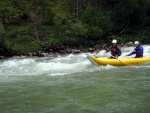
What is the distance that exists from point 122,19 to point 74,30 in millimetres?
4211

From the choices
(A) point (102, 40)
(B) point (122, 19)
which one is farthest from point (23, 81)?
(B) point (122, 19)

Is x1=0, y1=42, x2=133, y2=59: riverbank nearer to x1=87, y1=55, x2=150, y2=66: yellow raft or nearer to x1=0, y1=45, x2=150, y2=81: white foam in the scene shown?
x1=0, y1=45, x2=150, y2=81: white foam

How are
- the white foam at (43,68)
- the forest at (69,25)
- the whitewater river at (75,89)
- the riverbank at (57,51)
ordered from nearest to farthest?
1. the whitewater river at (75,89)
2. the white foam at (43,68)
3. the riverbank at (57,51)
4. the forest at (69,25)

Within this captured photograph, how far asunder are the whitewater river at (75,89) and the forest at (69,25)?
246 inches

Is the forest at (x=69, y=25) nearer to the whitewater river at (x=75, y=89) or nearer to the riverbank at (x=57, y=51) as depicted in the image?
the riverbank at (x=57, y=51)

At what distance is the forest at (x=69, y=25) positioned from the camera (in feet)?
65.4

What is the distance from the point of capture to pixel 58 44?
19.8 meters

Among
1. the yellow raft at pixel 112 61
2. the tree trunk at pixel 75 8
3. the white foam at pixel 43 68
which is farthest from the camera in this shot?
the tree trunk at pixel 75 8

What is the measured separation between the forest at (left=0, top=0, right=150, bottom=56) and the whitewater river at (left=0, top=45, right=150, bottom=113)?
624 cm

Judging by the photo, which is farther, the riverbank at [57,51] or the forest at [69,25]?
the forest at [69,25]

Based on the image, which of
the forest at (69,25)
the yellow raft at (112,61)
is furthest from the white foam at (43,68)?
the forest at (69,25)

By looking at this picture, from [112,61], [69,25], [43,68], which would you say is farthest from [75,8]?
[112,61]

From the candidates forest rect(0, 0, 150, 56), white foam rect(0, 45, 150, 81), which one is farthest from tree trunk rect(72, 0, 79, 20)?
white foam rect(0, 45, 150, 81)

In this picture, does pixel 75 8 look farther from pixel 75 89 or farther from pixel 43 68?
pixel 75 89
